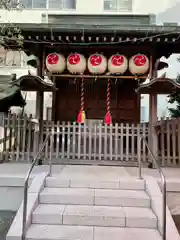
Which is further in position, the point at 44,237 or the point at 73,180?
the point at 73,180

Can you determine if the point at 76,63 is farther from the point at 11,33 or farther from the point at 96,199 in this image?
the point at 96,199

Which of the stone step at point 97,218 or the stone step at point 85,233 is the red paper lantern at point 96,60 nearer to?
the stone step at point 97,218

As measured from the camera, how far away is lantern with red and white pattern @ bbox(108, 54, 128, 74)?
760 centimetres

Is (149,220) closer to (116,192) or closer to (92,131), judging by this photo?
(116,192)

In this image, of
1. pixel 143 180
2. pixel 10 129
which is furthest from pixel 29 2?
pixel 143 180

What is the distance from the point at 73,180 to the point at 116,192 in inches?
38.5

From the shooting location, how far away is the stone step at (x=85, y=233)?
155 inches

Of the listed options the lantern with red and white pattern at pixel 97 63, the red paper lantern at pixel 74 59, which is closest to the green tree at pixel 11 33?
the red paper lantern at pixel 74 59

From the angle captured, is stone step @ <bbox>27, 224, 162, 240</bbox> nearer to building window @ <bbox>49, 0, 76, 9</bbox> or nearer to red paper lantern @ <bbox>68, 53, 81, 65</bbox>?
red paper lantern @ <bbox>68, 53, 81, 65</bbox>

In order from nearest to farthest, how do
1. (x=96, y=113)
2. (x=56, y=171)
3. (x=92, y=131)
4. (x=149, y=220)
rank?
(x=149, y=220)
(x=56, y=171)
(x=92, y=131)
(x=96, y=113)

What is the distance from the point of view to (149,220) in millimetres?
4293

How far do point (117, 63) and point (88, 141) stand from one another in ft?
8.52

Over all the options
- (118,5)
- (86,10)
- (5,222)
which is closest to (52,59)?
(5,222)

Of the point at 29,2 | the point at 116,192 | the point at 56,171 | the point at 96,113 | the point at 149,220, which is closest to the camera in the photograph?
the point at 149,220
